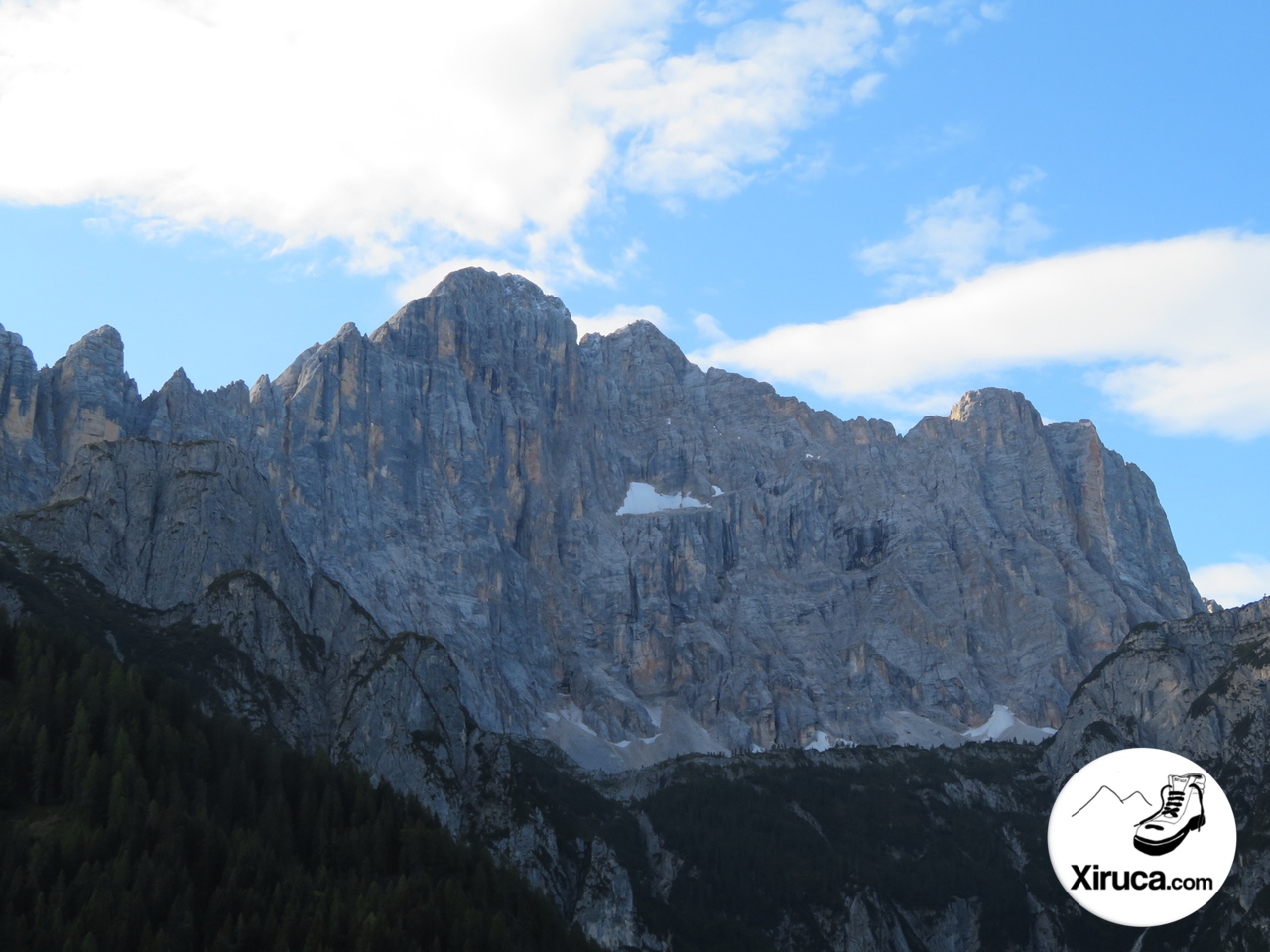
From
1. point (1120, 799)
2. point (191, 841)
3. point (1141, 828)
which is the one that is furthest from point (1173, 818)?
point (191, 841)

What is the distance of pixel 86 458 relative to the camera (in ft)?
621

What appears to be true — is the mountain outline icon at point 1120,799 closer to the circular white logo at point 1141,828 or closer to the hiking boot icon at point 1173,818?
the circular white logo at point 1141,828

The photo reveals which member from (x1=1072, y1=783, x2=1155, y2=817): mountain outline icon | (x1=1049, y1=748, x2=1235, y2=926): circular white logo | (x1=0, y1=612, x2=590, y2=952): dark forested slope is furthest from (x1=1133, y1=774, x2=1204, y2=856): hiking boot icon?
(x1=0, y1=612, x2=590, y2=952): dark forested slope

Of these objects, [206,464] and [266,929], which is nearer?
[266,929]

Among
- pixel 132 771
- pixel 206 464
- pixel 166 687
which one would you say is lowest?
pixel 132 771

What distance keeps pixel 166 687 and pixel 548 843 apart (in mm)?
66413

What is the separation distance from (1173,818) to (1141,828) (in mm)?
7695

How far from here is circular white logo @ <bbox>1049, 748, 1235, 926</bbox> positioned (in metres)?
108

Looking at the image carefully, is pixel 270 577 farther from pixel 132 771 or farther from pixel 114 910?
pixel 114 910

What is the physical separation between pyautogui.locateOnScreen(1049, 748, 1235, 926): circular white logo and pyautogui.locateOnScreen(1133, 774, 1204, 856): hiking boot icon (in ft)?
0.26

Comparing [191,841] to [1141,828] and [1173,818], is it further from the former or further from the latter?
[1173,818]

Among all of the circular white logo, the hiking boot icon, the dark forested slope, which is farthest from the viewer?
the circular white logo

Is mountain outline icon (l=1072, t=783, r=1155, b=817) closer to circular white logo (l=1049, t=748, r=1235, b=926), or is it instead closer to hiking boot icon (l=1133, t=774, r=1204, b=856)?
circular white logo (l=1049, t=748, r=1235, b=926)

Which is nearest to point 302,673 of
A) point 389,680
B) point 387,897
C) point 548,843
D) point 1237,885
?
point 389,680
